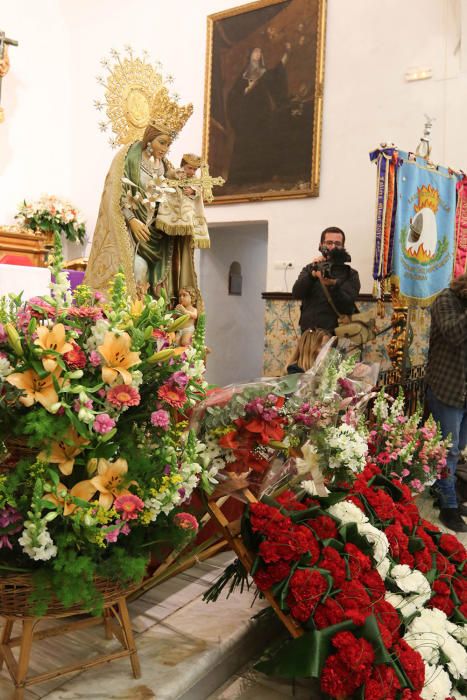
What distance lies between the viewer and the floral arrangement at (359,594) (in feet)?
5.36

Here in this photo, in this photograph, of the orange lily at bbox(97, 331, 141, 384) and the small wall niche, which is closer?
the orange lily at bbox(97, 331, 141, 384)

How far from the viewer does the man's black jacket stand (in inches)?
189

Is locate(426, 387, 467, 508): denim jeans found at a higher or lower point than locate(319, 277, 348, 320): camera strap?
lower

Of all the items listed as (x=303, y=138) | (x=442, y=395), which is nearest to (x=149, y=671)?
(x=442, y=395)

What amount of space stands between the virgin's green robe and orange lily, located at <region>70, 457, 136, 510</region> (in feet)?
6.96

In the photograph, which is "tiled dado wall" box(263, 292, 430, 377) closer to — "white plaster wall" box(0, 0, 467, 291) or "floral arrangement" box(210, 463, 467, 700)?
"white plaster wall" box(0, 0, 467, 291)

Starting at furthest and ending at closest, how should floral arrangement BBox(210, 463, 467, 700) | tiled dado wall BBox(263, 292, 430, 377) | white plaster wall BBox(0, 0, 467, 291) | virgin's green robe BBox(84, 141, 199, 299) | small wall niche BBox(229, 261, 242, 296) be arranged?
small wall niche BBox(229, 261, 242, 296), tiled dado wall BBox(263, 292, 430, 377), white plaster wall BBox(0, 0, 467, 291), virgin's green robe BBox(84, 141, 199, 299), floral arrangement BBox(210, 463, 467, 700)

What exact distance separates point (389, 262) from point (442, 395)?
47.0 inches

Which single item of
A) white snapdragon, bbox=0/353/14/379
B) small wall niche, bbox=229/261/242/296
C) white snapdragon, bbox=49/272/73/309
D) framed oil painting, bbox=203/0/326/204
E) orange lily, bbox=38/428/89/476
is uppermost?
framed oil painting, bbox=203/0/326/204

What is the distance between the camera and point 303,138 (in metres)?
6.14

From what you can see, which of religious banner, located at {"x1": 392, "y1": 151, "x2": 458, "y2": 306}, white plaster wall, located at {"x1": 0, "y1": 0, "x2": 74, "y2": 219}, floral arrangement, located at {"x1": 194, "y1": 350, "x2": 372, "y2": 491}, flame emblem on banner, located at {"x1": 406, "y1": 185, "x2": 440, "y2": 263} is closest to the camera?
floral arrangement, located at {"x1": 194, "y1": 350, "x2": 372, "y2": 491}

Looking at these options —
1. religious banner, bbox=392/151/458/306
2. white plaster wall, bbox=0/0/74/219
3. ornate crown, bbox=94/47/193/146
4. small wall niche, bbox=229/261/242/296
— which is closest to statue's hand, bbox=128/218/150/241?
ornate crown, bbox=94/47/193/146

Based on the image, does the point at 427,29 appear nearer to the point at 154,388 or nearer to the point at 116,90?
the point at 116,90

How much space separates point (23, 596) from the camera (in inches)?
58.7
